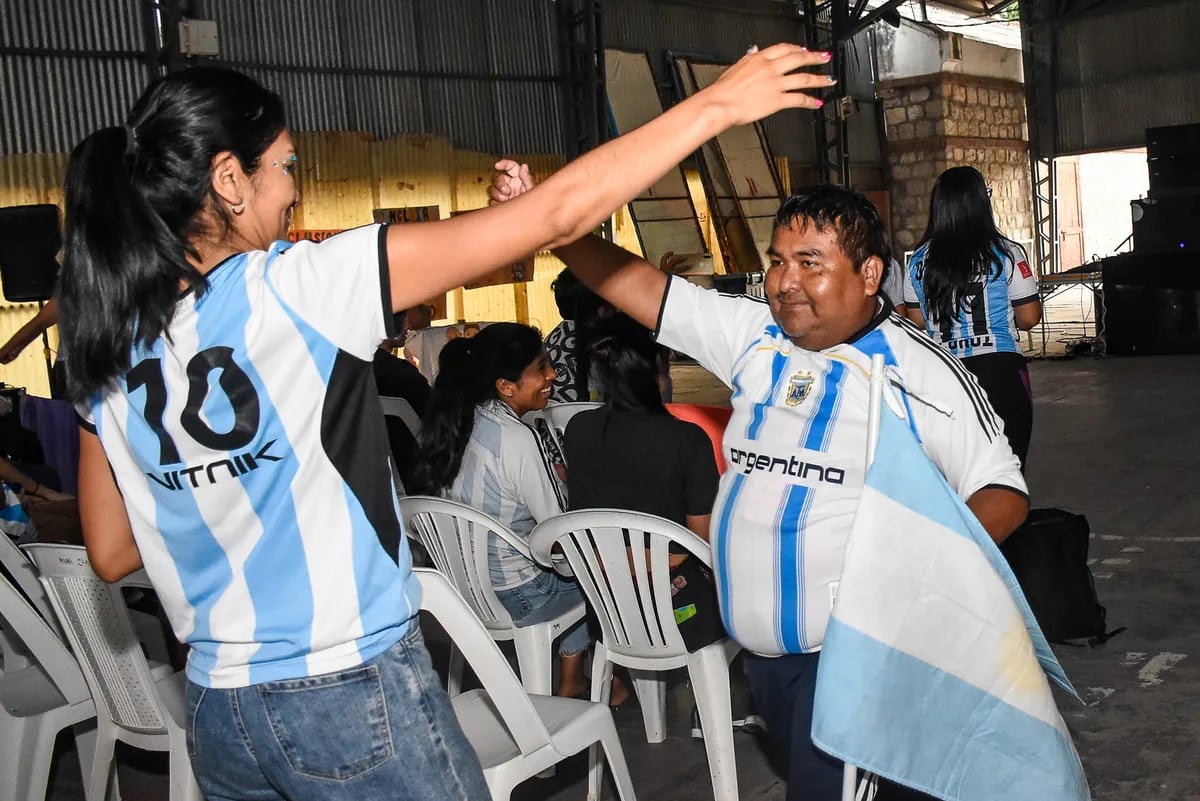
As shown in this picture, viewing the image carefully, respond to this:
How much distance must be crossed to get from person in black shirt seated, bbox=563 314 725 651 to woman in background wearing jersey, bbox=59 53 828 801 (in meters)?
1.70

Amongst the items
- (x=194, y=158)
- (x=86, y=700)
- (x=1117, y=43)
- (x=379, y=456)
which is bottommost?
(x=86, y=700)

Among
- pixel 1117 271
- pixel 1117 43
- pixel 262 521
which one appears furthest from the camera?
pixel 1117 43

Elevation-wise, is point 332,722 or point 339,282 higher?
point 339,282

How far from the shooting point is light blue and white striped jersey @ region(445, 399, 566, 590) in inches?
132

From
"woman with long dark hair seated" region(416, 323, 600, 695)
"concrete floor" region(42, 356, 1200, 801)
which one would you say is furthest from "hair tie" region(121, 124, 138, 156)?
"concrete floor" region(42, 356, 1200, 801)

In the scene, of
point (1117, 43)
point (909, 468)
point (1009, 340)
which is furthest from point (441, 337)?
point (1117, 43)

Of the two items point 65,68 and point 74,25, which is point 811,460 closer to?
point 65,68

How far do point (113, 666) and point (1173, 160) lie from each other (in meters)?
11.8

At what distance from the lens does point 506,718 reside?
2193mm

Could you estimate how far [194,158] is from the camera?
124 centimetres

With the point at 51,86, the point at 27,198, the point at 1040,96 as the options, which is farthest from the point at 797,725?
the point at 1040,96

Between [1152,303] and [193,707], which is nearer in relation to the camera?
[193,707]

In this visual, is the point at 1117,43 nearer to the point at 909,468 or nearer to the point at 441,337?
the point at 441,337

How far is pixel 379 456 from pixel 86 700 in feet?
6.46
